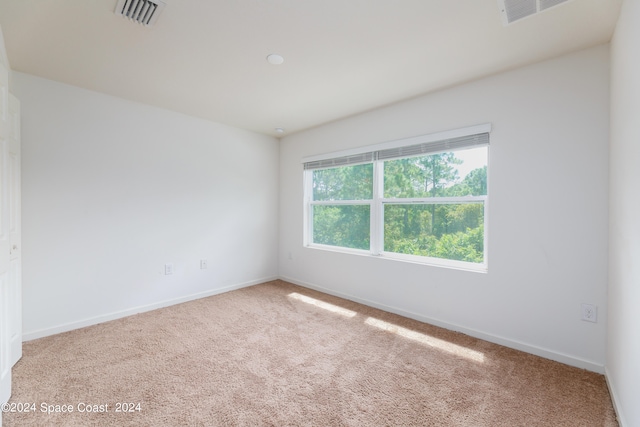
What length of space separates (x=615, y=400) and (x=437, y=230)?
5.38 feet

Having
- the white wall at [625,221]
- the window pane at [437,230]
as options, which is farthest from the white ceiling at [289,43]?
the window pane at [437,230]

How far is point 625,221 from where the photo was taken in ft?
5.03

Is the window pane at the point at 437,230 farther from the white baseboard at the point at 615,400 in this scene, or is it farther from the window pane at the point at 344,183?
the white baseboard at the point at 615,400

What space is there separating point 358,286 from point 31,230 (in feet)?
10.9

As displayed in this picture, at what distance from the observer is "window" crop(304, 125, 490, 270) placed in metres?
2.64

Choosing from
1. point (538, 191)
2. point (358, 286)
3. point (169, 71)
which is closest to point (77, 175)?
point (169, 71)

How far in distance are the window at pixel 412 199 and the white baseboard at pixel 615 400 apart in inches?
40.5

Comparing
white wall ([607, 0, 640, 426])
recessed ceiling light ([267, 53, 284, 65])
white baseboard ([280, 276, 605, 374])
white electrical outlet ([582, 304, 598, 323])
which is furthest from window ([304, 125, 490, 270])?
recessed ceiling light ([267, 53, 284, 65])

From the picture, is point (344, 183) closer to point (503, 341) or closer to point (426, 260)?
point (426, 260)

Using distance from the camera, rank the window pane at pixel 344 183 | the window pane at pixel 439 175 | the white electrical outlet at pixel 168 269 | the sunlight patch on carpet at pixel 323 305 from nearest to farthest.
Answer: the window pane at pixel 439 175
the sunlight patch on carpet at pixel 323 305
the white electrical outlet at pixel 168 269
the window pane at pixel 344 183

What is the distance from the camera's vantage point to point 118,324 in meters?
2.81

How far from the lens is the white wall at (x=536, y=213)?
2.02m

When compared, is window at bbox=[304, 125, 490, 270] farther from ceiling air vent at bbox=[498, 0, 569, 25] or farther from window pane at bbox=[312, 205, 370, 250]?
ceiling air vent at bbox=[498, 0, 569, 25]

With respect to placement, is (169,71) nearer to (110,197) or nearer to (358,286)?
(110,197)
